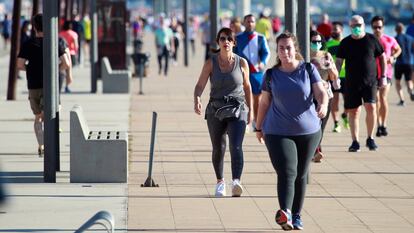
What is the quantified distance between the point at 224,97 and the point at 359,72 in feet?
15.2

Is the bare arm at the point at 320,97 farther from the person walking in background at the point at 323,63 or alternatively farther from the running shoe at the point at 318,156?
the running shoe at the point at 318,156

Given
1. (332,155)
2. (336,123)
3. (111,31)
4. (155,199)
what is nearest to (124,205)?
(155,199)

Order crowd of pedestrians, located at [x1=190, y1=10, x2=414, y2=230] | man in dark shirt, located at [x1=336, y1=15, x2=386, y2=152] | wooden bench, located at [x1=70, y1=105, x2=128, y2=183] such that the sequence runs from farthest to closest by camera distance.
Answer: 1. man in dark shirt, located at [x1=336, y1=15, x2=386, y2=152]
2. wooden bench, located at [x1=70, y1=105, x2=128, y2=183]
3. crowd of pedestrians, located at [x1=190, y1=10, x2=414, y2=230]

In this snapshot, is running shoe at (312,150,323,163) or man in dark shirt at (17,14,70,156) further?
man in dark shirt at (17,14,70,156)

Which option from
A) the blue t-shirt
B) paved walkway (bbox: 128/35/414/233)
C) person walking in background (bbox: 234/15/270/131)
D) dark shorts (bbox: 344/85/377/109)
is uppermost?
person walking in background (bbox: 234/15/270/131)

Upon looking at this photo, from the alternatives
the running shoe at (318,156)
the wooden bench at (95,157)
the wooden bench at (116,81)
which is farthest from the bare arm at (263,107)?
the wooden bench at (116,81)

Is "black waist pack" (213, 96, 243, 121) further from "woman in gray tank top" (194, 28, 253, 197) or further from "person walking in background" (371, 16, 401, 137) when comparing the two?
"person walking in background" (371, 16, 401, 137)

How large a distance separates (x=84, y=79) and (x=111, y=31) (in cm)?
174

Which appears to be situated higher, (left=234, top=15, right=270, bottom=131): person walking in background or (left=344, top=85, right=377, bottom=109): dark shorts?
(left=234, top=15, right=270, bottom=131): person walking in background

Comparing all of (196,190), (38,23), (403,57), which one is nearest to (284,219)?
(196,190)

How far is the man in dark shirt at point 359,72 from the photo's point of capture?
1681 cm

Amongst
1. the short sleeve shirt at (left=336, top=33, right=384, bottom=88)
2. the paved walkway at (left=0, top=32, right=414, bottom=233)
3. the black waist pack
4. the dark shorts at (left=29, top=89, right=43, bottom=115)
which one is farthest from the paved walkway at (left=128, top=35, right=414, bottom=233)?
the dark shorts at (left=29, top=89, right=43, bottom=115)

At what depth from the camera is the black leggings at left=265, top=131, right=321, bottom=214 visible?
1036cm

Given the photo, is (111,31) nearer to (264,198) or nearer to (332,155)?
(332,155)
